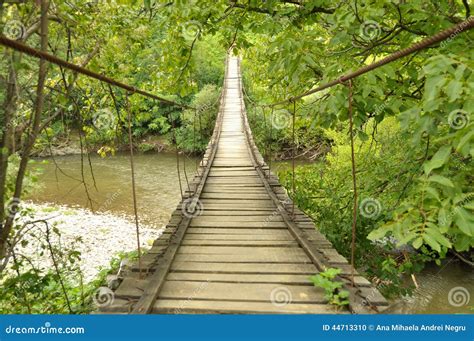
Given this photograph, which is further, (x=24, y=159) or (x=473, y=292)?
(x=473, y=292)

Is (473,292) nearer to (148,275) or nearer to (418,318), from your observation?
(418,318)

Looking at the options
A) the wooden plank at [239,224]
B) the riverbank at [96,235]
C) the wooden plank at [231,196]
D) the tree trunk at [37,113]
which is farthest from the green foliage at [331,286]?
the riverbank at [96,235]

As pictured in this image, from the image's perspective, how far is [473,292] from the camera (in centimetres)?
542

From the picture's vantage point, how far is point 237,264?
2.11 meters

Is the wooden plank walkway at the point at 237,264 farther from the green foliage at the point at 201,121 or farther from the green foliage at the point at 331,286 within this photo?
the green foliage at the point at 201,121

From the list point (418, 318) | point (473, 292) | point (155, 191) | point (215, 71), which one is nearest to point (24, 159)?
point (418, 318)

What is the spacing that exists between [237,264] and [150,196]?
873 centimetres

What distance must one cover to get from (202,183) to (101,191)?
7.68 m

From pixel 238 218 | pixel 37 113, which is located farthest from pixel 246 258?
pixel 37 113

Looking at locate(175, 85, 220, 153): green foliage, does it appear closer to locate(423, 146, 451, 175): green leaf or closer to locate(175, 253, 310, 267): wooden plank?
locate(175, 253, 310, 267): wooden plank

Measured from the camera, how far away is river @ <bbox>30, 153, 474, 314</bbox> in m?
5.26

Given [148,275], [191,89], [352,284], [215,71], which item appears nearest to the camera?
[352,284]

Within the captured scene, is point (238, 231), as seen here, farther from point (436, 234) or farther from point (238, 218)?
point (436, 234)

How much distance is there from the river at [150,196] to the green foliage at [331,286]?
4.53ft
